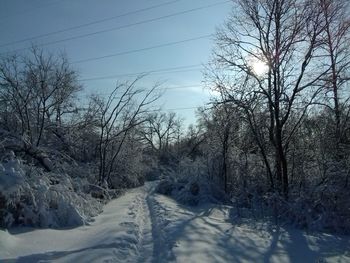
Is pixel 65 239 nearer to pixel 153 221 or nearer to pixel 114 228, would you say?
pixel 114 228

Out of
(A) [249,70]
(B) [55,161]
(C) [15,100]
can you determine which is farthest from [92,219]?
(C) [15,100]

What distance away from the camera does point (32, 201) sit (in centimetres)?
1336

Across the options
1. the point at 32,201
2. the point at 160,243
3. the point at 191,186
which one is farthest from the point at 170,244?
the point at 191,186

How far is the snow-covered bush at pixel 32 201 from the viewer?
1266 centimetres

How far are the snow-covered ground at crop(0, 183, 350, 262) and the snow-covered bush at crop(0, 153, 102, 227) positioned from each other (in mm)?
696

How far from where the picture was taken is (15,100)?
2458 centimetres

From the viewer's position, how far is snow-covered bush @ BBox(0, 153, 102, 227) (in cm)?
1266

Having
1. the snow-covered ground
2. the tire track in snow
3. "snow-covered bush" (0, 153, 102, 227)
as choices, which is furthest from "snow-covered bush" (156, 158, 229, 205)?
"snow-covered bush" (0, 153, 102, 227)

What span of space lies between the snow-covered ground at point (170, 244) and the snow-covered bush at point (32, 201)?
0.70 m

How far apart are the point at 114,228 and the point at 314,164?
13550 mm

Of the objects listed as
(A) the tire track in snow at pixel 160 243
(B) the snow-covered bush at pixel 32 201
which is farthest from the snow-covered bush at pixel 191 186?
(B) the snow-covered bush at pixel 32 201

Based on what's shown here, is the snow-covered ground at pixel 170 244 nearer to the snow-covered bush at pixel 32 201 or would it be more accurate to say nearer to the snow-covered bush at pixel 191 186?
the snow-covered bush at pixel 32 201

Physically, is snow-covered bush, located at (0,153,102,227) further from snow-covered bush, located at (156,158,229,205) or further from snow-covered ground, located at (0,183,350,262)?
snow-covered bush, located at (156,158,229,205)

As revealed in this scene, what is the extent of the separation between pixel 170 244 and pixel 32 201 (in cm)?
537
